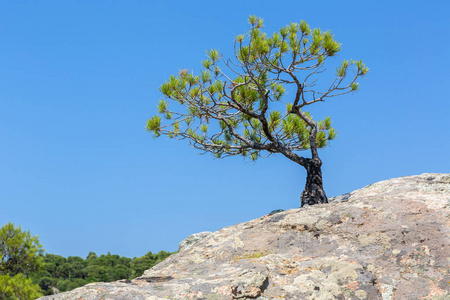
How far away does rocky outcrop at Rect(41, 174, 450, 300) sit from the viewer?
4426 mm

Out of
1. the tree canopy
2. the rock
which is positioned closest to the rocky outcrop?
the rock

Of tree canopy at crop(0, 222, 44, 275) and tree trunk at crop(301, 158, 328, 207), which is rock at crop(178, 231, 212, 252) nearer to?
tree trunk at crop(301, 158, 328, 207)

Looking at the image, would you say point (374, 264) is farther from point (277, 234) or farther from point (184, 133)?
point (184, 133)

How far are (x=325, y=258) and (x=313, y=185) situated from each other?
4234 millimetres

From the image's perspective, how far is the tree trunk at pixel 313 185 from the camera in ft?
30.2

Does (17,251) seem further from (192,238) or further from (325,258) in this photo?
(325,258)

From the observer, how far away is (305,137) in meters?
12.0

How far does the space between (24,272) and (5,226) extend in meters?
2.04

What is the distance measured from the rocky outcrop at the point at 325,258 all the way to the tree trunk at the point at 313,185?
185 centimetres

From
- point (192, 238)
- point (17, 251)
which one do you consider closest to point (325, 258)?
point (192, 238)

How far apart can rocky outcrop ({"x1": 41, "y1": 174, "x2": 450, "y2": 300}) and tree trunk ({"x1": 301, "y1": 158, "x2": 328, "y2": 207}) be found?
1.85 m

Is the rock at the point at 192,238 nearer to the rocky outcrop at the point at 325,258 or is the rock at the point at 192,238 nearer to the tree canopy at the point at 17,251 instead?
the rocky outcrop at the point at 325,258

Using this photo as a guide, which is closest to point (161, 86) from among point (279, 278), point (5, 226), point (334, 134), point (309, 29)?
point (309, 29)

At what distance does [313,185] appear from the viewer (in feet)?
30.7
